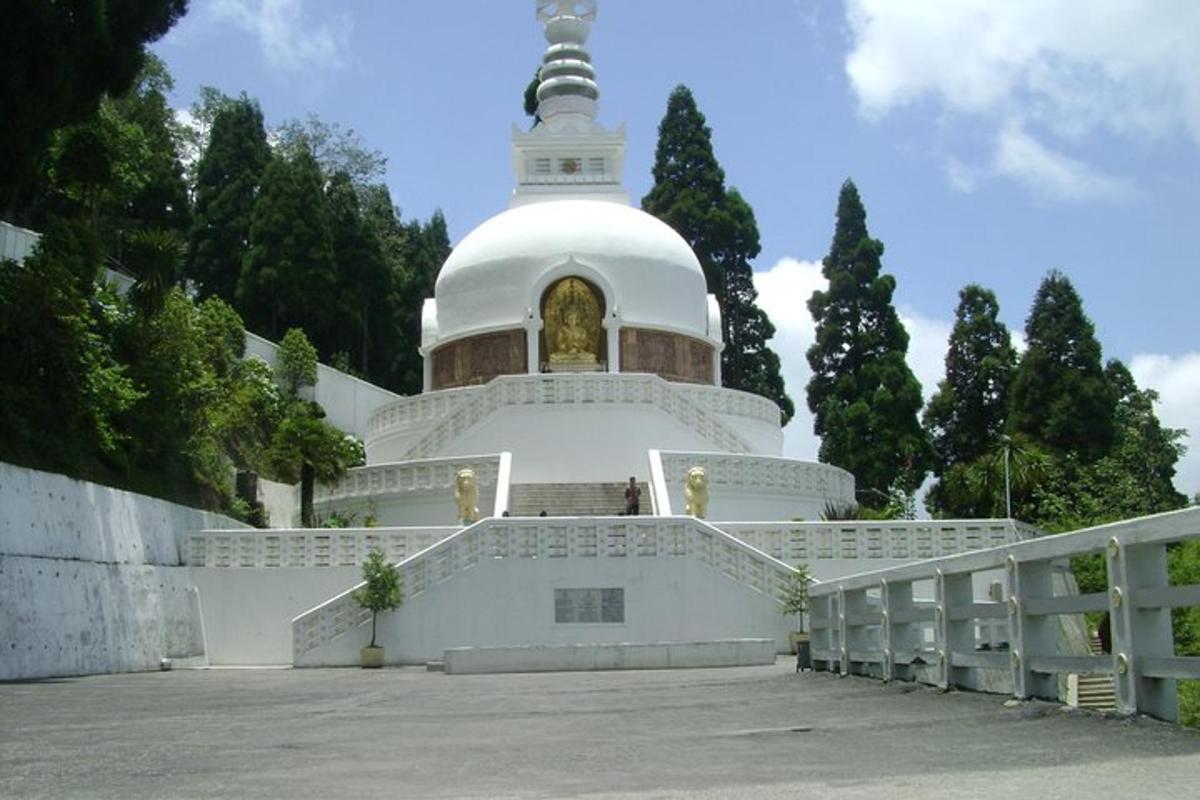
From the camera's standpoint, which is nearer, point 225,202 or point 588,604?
point 588,604

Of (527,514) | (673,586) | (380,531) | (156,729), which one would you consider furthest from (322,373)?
(156,729)

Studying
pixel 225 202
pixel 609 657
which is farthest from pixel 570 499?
pixel 225 202

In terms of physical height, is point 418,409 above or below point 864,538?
above

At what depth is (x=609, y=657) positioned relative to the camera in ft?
60.8

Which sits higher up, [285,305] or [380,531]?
[285,305]

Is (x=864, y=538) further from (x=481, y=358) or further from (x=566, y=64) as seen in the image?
(x=566, y=64)

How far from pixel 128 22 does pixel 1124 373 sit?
3997 centimetres

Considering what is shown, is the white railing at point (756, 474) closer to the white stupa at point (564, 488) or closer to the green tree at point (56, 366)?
the white stupa at point (564, 488)

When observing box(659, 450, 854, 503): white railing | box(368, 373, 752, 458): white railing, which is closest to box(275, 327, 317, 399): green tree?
box(368, 373, 752, 458): white railing

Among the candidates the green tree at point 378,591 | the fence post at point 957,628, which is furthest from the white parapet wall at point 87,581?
the fence post at point 957,628

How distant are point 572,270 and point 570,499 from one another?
9.16 meters

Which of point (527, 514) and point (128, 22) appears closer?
point (128, 22)

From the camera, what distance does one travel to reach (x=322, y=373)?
4281cm

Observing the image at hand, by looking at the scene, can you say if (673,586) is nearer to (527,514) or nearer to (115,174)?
(527,514)
